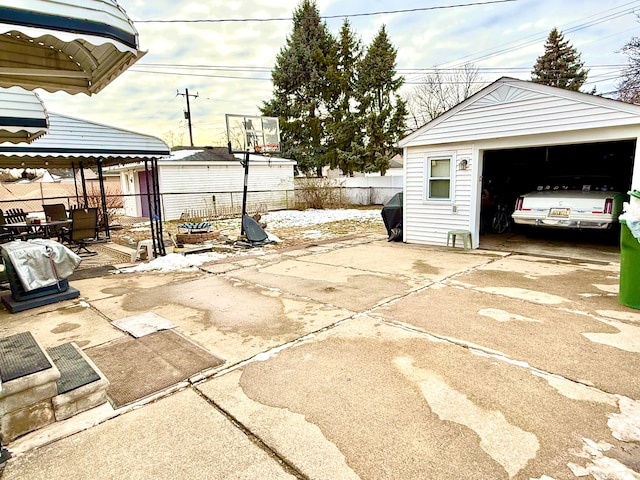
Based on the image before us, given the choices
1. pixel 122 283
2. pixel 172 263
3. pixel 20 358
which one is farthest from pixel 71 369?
pixel 172 263

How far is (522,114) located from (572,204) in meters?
2.02

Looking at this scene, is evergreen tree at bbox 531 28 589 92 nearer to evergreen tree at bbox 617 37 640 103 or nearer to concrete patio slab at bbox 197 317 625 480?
evergreen tree at bbox 617 37 640 103

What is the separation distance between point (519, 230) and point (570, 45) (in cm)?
2543

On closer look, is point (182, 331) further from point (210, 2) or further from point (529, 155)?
point (210, 2)

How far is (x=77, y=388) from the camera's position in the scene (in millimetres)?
2355

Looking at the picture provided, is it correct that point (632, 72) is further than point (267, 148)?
Yes

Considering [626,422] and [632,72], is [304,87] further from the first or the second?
[626,422]

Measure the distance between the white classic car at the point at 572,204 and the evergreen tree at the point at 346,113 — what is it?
46.9 feet

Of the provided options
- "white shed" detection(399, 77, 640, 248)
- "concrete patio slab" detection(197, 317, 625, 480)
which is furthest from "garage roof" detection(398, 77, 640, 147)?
"concrete patio slab" detection(197, 317, 625, 480)

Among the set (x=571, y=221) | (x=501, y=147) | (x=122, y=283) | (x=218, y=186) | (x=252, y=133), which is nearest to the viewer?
(x=122, y=283)

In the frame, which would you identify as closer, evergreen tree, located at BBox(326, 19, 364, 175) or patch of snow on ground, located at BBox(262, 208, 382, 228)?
patch of snow on ground, located at BBox(262, 208, 382, 228)

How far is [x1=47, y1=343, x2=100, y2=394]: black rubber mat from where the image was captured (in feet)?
7.86

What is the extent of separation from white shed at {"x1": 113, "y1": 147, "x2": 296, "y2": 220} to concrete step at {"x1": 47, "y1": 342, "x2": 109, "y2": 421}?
12496 mm

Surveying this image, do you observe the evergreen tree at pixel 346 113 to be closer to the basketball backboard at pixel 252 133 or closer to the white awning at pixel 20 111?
the basketball backboard at pixel 252 133
